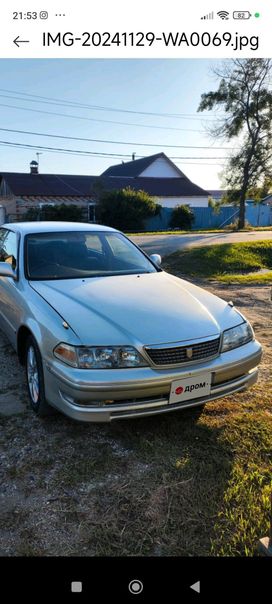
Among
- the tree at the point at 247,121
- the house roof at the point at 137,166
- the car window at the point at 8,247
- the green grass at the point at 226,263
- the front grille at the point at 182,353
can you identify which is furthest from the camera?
the house roof at the point at 137,166

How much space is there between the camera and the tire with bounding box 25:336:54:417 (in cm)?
285

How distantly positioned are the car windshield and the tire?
68 cm

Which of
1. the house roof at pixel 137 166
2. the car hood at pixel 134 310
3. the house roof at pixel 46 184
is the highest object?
the house roof at pixel 137 166

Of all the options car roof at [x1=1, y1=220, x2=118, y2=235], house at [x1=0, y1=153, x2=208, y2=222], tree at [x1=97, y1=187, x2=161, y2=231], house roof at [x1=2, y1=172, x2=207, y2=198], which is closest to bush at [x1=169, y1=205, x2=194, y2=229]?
house at [x1=0, y1=153, x2=208, y2=222]

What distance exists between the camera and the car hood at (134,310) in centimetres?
258

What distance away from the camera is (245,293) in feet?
25.2

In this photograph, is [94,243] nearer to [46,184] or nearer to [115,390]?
[115,390]

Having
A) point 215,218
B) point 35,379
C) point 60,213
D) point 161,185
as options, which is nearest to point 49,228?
point 35,379

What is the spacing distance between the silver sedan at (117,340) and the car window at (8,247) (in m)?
0.13

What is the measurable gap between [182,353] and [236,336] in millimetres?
565

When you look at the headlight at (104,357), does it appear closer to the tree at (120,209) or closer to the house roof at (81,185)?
the tree at (120,209)

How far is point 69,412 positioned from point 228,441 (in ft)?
3.59

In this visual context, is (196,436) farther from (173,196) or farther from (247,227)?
(173,196)
